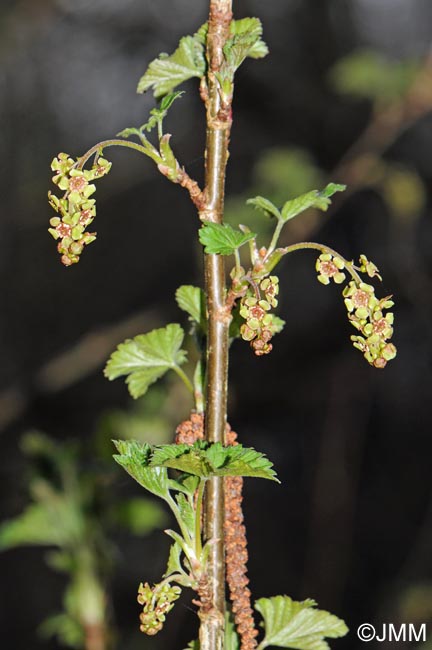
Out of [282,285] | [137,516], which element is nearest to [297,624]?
[137,516]

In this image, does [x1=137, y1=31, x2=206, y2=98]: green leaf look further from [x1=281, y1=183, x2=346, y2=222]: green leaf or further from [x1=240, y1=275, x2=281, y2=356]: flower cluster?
[x1=240, y1=275, x2=281, y2=356]: flower cluster

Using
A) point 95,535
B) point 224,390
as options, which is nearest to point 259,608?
Result: point 224,390

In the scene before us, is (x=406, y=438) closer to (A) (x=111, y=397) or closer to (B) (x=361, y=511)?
(B) (x=361, y=511)

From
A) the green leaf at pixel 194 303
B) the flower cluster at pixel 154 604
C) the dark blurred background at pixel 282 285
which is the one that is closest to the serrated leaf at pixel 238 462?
the flower cluster at pixel 154 604

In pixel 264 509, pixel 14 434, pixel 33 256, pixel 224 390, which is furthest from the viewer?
pixel 33 256

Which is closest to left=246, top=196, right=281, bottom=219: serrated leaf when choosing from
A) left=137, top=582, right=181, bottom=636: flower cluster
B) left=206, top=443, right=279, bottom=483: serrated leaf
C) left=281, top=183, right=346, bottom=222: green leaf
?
left=281, top=183, right=346, bottom=222: green leaf

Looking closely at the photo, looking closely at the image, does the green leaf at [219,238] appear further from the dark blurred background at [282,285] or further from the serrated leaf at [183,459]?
the dark blurred background at [282,285]
